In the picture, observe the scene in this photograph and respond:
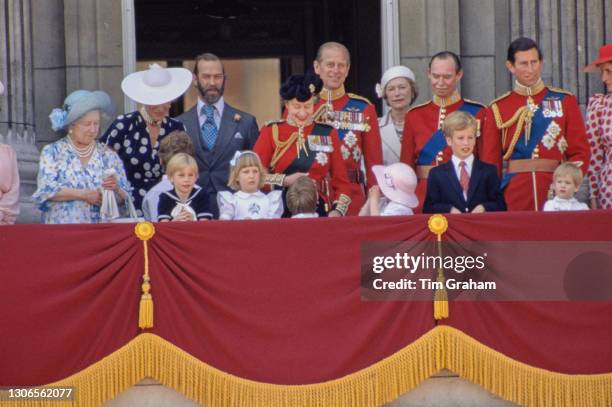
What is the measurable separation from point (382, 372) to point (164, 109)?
8.77 ft

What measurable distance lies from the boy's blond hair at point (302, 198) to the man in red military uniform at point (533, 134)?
1355 mm

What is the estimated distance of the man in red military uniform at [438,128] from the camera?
36.1ft

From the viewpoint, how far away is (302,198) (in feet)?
34.0

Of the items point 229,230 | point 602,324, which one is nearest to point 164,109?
point 229,230

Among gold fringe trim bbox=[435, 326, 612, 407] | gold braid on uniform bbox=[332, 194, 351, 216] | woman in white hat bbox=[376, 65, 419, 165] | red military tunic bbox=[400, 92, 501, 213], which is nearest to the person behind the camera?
gold fringe trim bbox=[435, 326, 612, 407]

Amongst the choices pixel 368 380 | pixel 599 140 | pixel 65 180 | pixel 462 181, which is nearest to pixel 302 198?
pixel 462 181

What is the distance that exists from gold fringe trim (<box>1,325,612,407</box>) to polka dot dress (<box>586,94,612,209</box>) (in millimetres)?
1945

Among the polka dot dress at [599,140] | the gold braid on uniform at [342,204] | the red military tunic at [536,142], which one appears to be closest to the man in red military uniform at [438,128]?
the red military tunic at [536,142]

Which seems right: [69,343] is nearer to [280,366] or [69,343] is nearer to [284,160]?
[280,366]

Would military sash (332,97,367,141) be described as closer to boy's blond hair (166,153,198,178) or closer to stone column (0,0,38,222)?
boy's blond hair (166,153,198,178)

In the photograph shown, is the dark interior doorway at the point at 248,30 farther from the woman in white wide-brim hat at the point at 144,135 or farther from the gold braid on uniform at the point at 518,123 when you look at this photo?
the gold braid on uniform at the point at 518,123

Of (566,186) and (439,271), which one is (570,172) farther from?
(439,271)

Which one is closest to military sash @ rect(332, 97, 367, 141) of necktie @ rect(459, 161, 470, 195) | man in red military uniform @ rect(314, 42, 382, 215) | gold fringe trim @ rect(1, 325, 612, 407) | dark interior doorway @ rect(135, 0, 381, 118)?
man in red military uniform @ rect(314, 42, 382, 215)

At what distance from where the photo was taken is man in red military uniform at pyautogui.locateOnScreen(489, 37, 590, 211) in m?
10.9
